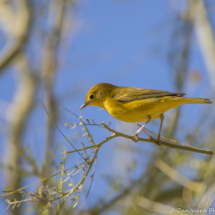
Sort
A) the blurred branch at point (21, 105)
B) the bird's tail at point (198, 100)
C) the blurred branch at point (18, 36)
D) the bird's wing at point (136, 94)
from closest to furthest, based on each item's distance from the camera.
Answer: the bird's tail at point (198, 100) → the bird's wing at point (136, 94) → the blurred branch at point (18, 36) → the blurred branch at point (21, 105)

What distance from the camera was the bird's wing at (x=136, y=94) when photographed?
3712 millimetres

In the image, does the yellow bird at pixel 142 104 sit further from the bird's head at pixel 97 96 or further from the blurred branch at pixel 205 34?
the blurred branch at pixel 205 34

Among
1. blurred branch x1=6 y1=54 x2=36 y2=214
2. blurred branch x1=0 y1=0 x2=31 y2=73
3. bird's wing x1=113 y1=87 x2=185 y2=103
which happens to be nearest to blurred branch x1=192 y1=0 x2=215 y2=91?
bird's wing x1=113 y1=87 x2=185 y2=103

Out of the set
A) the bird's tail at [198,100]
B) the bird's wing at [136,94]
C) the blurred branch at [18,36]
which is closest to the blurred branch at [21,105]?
the blurred branch at [18,36]

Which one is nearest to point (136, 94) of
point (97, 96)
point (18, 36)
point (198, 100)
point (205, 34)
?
point (97, 96)

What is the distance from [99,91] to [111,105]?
543mm

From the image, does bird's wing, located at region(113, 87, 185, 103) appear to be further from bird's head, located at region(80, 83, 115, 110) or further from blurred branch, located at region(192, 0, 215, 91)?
blurred branch, located at region(192, 0, 215, 91)

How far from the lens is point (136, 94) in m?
4.00

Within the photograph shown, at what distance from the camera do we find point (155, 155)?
5027 millimetres

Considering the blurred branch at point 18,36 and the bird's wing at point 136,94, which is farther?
the blurred branch at point 18,36

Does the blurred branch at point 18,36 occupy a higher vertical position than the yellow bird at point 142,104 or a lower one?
higher

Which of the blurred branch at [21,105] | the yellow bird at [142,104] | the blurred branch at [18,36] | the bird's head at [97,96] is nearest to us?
the yellow bird at [142,104]

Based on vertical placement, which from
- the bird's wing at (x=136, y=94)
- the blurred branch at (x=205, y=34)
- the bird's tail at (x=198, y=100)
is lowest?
the bird's tail at (x=198, y=100)

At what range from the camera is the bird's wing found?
3712 millimetres
